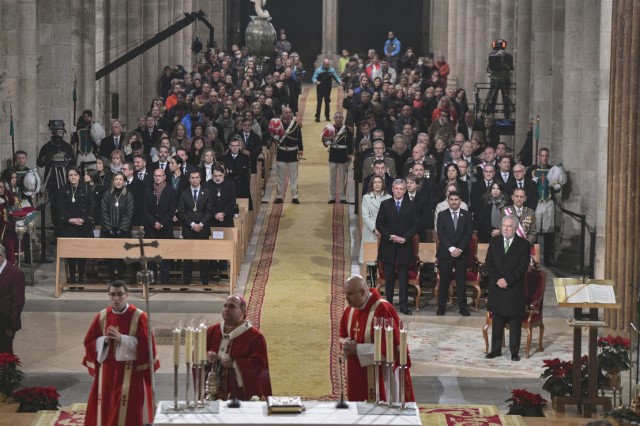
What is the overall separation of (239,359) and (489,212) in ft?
30.3

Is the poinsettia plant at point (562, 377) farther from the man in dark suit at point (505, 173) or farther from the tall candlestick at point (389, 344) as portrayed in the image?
the man in dark suit at point (505, 173)

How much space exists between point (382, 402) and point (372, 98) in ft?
65.3

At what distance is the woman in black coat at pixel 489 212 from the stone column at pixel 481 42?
1926 cm

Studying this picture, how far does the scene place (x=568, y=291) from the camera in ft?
50.9

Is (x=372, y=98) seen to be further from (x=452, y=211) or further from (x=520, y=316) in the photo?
(x=520, y=316)

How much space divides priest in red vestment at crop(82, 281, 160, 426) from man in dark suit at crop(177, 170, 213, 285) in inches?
324

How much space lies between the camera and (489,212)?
21.9 metres

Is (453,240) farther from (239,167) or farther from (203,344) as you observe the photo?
(203,344)

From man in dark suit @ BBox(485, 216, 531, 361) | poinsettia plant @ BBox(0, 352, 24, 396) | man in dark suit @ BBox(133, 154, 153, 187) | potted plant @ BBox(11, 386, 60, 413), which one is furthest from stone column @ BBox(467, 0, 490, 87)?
potted plant @ BBox(11, 386, 60, 413)

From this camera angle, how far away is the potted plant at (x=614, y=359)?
1602 cm

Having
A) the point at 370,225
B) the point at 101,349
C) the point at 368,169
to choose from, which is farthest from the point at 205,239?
the point at 101,349

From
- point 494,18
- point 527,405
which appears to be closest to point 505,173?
point 527,405

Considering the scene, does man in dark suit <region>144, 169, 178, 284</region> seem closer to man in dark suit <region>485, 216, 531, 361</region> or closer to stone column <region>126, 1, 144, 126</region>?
man in dark suit <region>485, 216, 531, 361</region>

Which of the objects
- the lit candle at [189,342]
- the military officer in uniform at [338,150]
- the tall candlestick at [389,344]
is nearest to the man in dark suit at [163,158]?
the military officer in uniform at [338,150]
